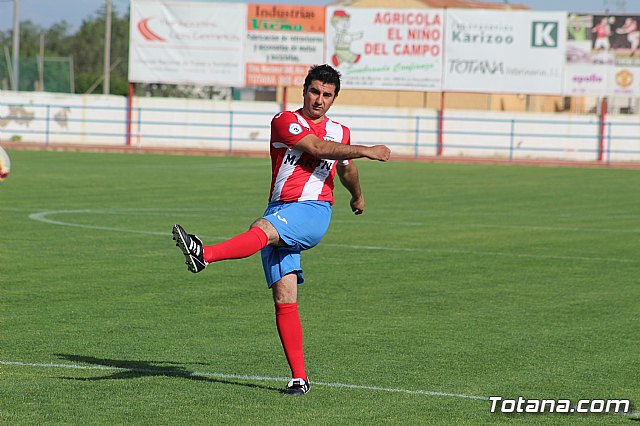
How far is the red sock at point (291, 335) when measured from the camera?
7.43 meters

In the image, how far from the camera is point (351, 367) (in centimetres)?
826

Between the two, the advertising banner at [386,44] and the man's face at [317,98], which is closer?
the man's face at [317,98]

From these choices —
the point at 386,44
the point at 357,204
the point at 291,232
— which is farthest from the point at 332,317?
the point at 386,44

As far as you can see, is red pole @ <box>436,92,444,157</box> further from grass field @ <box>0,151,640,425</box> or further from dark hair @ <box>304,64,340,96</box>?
dark hair @ <box>304,64,340,96</box>

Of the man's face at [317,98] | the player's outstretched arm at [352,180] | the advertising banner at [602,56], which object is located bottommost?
the player's outstretched arm at [352,180]

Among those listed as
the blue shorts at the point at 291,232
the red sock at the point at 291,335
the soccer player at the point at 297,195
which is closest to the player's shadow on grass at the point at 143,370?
the red sock at the point at 291,335

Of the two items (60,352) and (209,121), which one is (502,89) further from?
(60,352)

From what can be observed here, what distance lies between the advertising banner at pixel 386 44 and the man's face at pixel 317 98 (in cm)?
3932

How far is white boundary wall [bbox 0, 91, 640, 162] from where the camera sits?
154 feet

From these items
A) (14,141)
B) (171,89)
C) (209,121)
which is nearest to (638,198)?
(209,121)

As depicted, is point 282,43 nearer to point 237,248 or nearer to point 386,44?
point 386,44

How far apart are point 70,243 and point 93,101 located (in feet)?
111

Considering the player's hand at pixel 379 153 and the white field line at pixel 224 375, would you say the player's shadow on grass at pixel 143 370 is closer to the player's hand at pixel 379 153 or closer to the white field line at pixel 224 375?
the white field line at pixel 224 375

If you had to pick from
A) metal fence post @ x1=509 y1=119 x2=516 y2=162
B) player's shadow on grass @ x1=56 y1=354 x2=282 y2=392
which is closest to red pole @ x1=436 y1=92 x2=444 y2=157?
metal fence post @ x1=509 y1=119 x2=516 y2=162
